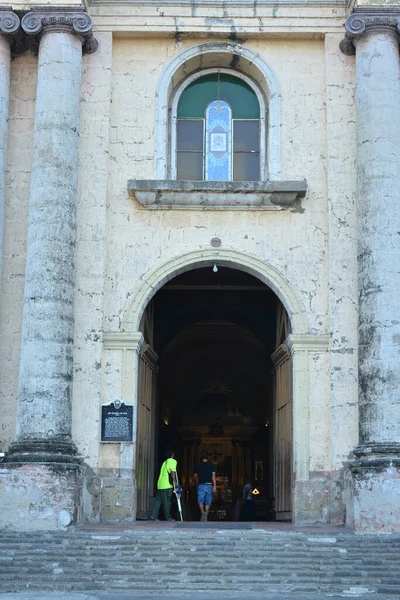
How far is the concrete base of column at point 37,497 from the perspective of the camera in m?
16.3

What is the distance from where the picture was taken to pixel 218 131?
19.7 meters

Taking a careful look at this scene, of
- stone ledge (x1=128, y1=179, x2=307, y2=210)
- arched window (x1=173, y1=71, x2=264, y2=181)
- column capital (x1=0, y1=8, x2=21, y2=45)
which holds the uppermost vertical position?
column capital (x1=0, y1=8, x2=21, y2=45)

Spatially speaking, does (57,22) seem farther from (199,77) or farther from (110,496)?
(110,496)

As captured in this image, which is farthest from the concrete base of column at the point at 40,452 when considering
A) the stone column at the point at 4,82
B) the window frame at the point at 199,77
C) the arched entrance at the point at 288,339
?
the window frame at the point at 199,77

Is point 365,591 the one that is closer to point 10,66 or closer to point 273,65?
point 273,65

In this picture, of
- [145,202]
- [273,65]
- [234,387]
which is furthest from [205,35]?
[234,387]

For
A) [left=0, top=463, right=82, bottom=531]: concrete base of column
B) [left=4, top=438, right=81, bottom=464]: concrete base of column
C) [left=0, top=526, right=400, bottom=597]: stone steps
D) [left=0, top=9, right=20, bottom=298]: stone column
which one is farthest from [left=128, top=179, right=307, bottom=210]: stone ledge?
[left=0, top=526, right=400, bottom=597]: stone steps

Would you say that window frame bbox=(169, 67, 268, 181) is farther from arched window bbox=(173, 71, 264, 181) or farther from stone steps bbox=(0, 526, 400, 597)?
stone steps bbox=(0, 526, 400, 597)

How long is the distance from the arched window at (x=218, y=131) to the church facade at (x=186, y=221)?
41 millimetres

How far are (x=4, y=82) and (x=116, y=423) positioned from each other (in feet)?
20.6

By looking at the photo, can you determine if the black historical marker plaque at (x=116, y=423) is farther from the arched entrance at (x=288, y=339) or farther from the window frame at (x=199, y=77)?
the window frame at (x=199, y=77)

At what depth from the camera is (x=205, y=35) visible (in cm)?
1939

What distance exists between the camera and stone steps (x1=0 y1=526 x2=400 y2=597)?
13891 mm

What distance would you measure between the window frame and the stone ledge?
670 millimetres
